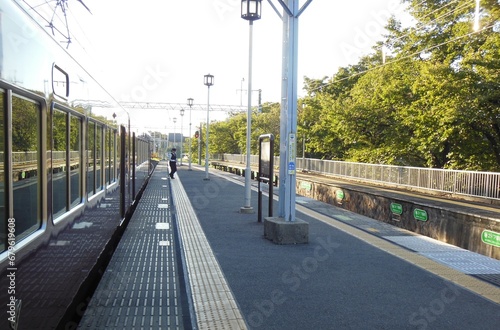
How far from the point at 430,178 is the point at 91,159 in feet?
47.1

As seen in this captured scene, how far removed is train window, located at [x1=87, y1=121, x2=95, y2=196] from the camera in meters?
4.51

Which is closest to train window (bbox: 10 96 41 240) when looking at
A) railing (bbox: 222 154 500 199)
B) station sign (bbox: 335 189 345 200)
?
station sign (bbox: 335 189 345 200)

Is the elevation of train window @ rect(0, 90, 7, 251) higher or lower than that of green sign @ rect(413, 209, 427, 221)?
higher

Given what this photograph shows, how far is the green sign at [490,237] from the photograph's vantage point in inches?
344

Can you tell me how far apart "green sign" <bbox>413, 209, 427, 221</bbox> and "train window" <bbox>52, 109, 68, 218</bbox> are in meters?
9.64

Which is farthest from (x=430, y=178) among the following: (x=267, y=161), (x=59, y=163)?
(x=59, y=163)

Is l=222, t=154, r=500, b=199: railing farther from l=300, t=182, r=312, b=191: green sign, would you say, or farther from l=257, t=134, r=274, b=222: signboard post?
l=257, t=134, r=274, b=222: signboard post

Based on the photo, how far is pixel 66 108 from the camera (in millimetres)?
3490

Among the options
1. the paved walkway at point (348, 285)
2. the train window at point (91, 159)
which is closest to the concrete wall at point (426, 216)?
the paved walkway at point (348, 285)

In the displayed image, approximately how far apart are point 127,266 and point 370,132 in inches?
842

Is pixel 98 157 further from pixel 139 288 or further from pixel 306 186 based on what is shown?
pixel 306 186

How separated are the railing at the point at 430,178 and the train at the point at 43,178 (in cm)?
1246

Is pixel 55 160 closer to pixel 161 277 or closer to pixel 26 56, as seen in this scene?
pixel 26 56

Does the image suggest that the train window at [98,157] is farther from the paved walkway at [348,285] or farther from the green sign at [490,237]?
the green sign at [490,237]
